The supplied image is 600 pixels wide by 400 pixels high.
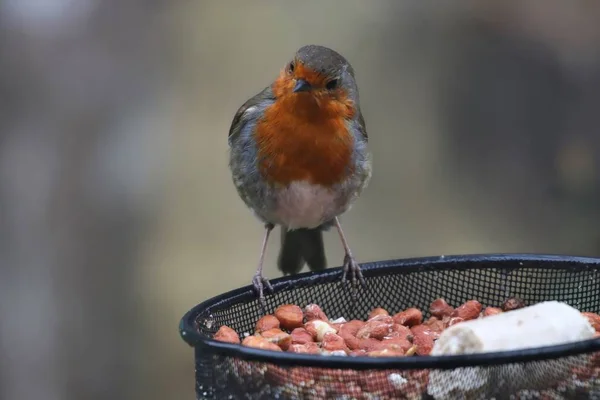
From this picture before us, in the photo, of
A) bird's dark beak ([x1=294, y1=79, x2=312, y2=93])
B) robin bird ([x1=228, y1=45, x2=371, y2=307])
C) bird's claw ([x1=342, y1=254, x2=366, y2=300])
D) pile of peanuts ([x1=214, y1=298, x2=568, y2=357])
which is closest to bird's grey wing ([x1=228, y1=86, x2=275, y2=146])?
robin bird ([x1=228, y1=45, x2=371, y2=307])

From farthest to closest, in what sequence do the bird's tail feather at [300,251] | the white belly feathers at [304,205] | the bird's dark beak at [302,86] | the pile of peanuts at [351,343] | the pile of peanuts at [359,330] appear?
the bird's tail feather at [300,251], the white belly feathers at [304,205], the bird's dark beak at [302,86], the pile of peanuts at [359,330], the pile of peanuts at [351,343]

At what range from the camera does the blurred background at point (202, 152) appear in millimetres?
4547

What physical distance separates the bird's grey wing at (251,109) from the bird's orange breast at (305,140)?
0.24ft

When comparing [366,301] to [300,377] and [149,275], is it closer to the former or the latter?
[300,377]

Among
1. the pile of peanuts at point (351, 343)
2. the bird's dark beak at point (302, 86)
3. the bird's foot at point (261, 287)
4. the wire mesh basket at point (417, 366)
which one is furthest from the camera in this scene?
the bird's dark beak at point (302, 86)

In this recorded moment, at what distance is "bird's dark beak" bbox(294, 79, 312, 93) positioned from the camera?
2834mm

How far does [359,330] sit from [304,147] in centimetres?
74

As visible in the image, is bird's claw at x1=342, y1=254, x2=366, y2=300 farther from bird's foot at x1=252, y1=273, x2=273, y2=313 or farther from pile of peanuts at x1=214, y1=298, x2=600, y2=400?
bird's foot at x1=252, y1=273, x2=273, y2=313

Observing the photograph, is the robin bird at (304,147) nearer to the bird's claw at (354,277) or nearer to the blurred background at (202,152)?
the bird's claw at (354,277)

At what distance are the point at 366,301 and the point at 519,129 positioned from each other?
2.43 meters

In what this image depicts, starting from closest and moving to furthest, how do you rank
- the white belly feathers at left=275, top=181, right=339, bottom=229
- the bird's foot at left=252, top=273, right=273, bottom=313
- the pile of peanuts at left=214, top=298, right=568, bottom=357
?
the pile of peanuts at left=214, top=298, right=568, bottom=357 < the bird's foot at left=252, top=273, right=273, bottom=313 < the white belly feathers at left=275, top=181, right=339, bottom=229

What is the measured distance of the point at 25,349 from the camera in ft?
15.0

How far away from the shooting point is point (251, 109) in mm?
3137

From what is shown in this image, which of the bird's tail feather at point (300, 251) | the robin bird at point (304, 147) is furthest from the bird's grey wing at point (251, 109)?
the bird's tail feather at point (300, 251)
